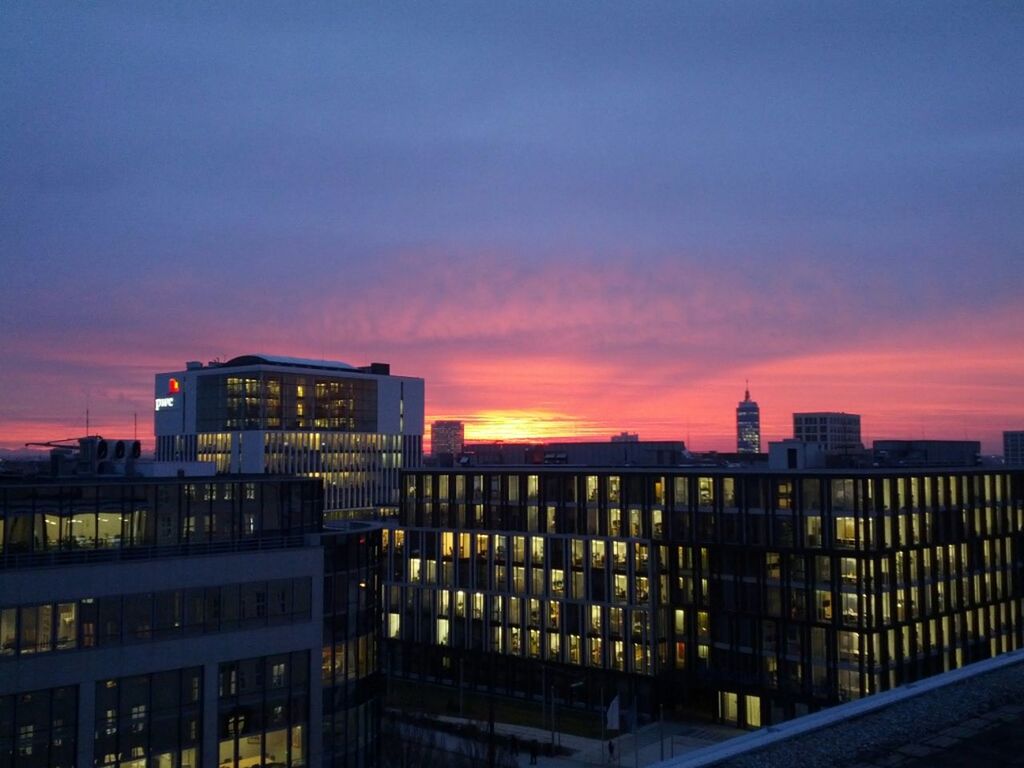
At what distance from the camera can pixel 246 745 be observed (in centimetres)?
4762

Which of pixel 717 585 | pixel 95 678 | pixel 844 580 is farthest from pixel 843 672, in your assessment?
pixel 95 678

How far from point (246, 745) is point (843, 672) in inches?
2073

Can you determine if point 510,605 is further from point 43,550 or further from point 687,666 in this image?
point 43,550

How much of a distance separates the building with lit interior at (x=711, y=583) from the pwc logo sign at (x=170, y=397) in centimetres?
9466

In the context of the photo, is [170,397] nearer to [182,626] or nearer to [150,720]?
[182,626]

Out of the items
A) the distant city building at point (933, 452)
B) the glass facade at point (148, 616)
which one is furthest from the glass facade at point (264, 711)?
the distant city building at point (933, 452)

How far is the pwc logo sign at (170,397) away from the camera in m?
181

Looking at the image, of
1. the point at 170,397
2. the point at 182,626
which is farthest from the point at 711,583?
the point at 170,397

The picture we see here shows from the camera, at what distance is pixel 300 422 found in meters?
175

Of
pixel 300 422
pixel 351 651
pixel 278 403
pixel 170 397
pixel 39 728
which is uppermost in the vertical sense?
pixel 170 397

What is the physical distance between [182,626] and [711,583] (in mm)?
53841

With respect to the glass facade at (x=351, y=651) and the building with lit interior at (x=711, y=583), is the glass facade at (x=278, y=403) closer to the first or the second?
the building with lit interior at (x=711, y=583)

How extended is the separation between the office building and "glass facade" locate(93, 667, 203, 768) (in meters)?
121

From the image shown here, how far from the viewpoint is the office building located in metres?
171
